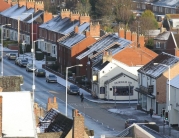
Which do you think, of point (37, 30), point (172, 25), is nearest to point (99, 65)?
point (37, 30)

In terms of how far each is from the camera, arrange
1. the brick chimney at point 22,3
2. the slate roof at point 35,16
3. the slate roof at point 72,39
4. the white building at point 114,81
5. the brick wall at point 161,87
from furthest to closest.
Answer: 1. the brick chimney at point 22,3
2. the slate roof at point 35,16
3. the slate roof at point 72,39
4. the white building at point 114,81
5. the brick wall at point 161,87

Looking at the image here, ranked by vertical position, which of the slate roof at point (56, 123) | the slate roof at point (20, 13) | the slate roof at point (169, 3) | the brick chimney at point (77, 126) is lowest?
the slate roof at point (169, 3)

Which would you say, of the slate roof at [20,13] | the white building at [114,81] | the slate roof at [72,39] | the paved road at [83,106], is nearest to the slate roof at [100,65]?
the white building at [114,81]

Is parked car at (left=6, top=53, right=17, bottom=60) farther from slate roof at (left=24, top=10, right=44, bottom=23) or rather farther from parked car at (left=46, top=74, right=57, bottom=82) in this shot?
parked car at (left=46, top=74, right=57, bottom=82)

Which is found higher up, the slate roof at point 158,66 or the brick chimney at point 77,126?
the brick chimney at point 77,126

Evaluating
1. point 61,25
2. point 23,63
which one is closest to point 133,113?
point 23,63

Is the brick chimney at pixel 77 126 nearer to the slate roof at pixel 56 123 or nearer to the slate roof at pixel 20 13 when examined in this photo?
the slate roof at pixel 56 123
